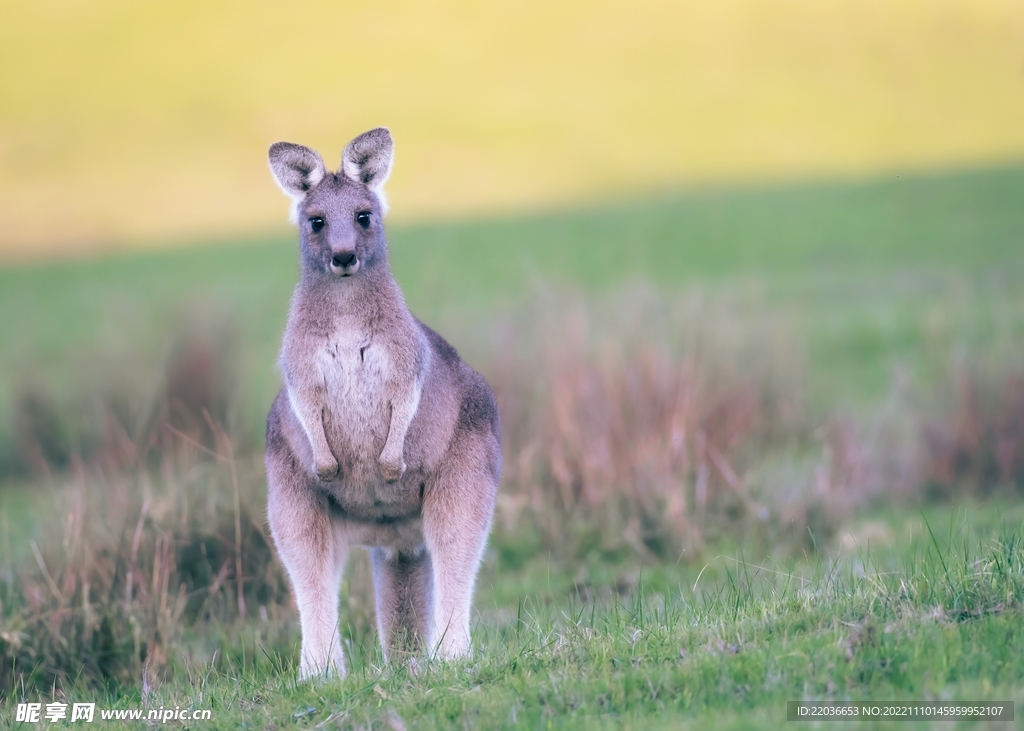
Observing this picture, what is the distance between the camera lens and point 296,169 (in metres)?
5.02

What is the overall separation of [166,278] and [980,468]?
58.7 feet

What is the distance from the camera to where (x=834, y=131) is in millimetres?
35125

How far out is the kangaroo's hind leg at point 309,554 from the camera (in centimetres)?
478

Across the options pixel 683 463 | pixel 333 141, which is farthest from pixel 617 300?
pixel 333 141

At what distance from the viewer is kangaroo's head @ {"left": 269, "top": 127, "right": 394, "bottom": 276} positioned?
484cm

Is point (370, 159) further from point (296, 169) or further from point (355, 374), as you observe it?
point (355, 374)

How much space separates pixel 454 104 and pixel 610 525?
2908 centimetres

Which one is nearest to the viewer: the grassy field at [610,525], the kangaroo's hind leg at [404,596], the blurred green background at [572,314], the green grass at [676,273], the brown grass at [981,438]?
the grassy field at [610,525]

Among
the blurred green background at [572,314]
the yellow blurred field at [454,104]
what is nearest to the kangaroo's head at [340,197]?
the blurred green background at [572,314]

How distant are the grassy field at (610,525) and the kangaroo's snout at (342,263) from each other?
5.08ft

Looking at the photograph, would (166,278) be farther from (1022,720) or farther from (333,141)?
(1022,720)

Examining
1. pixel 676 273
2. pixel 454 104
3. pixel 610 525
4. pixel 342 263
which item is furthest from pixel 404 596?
pixel 454 104

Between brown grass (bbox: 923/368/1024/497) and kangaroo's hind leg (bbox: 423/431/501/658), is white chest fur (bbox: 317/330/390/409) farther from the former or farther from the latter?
brown grass (bbox: 923/368/1024/497)

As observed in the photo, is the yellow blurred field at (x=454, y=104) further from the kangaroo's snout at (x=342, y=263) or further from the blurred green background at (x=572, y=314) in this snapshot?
the kangaroo's snout at (x=342, y=263)
